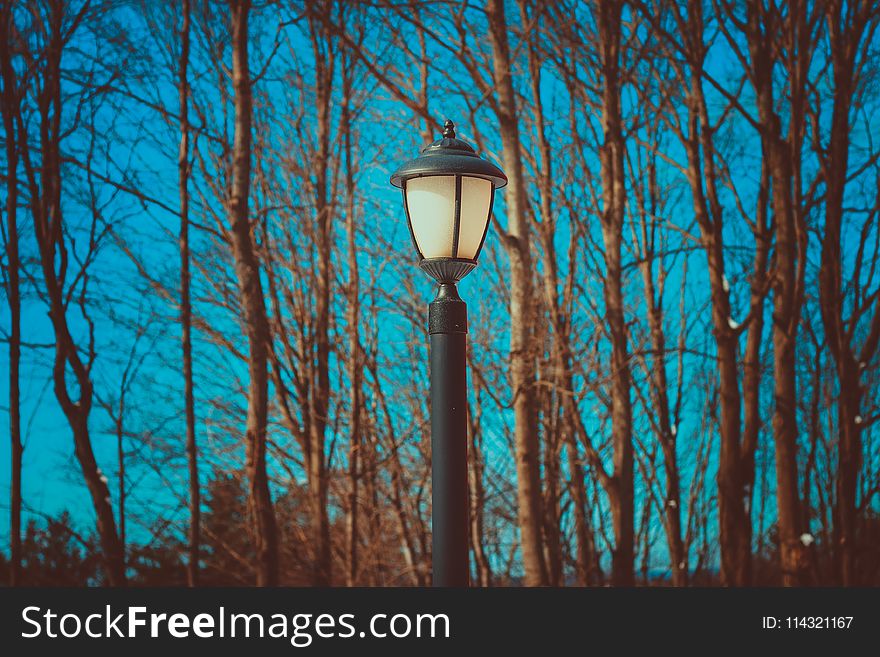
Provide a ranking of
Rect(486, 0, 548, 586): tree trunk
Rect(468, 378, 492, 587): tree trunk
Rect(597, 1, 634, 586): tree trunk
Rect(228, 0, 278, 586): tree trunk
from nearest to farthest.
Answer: Rect(486, 0, 548, 586): tree trunk → Rect(228, 0, 278, 586): tree trunk → Rect(597, 1, 634, 586): tree trunk → Rect(468, 378, 492, 587): tree trunk

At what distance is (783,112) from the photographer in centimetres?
1038

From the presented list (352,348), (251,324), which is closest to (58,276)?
(251,324)

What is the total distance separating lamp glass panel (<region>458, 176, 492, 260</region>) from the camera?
3541 mm

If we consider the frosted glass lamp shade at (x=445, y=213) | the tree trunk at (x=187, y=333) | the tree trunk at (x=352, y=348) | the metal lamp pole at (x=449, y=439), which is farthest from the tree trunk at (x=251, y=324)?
the frosted glass lamp shade at (x=445, y=213)

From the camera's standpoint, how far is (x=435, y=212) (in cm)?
354

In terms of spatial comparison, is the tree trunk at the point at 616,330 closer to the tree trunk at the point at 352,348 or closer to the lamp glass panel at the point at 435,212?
the tree trunk at the point at 352,348

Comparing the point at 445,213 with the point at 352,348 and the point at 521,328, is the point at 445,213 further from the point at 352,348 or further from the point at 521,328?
the point at 352,348

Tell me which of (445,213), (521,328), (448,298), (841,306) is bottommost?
(448,298)

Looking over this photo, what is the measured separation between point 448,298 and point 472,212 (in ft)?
1.09

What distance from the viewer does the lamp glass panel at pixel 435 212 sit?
3523mm

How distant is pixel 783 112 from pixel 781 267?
339 centimetres

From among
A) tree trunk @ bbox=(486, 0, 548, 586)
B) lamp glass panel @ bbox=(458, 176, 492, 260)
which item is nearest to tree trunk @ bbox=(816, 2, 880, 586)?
tree trunk @ bbox=(486, 0, 548, 586)

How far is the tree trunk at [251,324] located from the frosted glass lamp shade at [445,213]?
3871mm

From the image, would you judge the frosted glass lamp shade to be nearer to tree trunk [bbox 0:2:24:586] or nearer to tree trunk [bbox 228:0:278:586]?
tree trunk [bbox 228:0:278:586]
